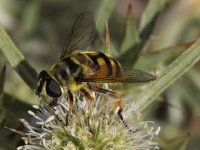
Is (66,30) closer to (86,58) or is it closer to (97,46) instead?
(97,46)

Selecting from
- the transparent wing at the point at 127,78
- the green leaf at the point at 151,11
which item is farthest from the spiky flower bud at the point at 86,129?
the green leaf at the point at 151,11

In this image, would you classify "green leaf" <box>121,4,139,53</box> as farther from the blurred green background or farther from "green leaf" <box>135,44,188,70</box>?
the blurred green background

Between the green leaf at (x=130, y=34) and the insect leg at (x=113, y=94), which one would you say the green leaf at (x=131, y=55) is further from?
the insect leg at (x=113, y=94)

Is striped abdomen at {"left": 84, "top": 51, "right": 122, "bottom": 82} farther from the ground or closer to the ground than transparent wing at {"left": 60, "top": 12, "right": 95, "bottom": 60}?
closer to the ground

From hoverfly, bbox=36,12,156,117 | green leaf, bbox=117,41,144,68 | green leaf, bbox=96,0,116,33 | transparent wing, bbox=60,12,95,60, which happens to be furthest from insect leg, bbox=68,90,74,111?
green leaf, bbox=96,0,116,33

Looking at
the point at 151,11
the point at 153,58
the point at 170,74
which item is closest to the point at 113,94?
the point at 170,74

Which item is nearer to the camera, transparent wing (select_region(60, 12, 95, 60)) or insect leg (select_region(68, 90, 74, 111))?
insect leg (select_region(68, 90, 74, 111))
